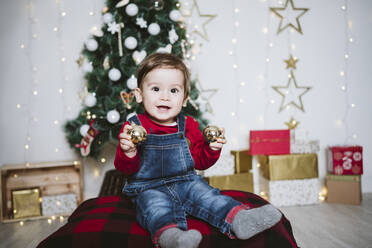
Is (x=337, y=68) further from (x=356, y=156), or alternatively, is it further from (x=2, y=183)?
(x=2, y=183)

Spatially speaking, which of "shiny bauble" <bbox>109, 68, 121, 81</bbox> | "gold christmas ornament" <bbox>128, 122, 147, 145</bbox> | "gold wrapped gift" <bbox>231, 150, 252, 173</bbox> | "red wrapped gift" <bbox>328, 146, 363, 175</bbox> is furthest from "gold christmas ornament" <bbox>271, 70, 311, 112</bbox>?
"gold christmas ornament" <bbox>128, 122, 147, 145</bbox>

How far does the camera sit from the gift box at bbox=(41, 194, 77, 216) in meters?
2.12

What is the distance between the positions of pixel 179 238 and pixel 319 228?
1.31 m

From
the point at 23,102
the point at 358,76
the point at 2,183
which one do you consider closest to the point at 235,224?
the point at 2,183

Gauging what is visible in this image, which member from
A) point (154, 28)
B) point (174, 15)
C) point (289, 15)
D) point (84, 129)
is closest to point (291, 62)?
point (289, 15)

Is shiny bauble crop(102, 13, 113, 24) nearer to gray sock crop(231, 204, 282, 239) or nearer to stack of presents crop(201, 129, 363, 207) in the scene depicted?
stack of presents crop(201, 129, 363, 207)

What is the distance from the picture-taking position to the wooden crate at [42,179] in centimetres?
209

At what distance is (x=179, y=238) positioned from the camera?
0.77 m

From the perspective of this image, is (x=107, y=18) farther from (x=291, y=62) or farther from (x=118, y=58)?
(x=291, y=62)

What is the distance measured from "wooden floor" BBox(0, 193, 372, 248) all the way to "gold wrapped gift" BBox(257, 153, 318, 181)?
0.26m

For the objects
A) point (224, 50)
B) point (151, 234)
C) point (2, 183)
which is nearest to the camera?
point (151, 234)

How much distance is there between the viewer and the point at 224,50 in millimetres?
2561

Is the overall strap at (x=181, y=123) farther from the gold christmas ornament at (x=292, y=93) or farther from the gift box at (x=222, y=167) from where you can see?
the gold christmas ornament at (x=292, y=93)

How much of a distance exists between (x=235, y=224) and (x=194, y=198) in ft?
0.69
